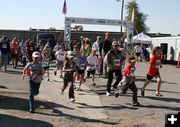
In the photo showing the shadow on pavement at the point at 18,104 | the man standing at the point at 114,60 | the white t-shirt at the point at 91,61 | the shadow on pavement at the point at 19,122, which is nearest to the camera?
the shadow on pavement at the point at 19,122

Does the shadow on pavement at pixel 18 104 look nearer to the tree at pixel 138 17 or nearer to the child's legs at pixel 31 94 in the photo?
the child's legs at pixel 31 94

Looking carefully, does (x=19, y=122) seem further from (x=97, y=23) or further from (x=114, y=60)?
(x=97, y=23)

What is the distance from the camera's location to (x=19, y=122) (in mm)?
9883

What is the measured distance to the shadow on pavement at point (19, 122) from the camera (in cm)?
967

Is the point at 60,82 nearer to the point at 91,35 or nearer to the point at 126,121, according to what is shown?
the point at 126,121

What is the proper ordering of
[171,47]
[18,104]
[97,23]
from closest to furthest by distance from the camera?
1. [18,104]
2. [97,23]
3. [171,47]

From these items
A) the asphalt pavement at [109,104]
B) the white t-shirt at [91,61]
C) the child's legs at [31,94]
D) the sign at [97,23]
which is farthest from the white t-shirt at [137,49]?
the child's legs at [31,94]

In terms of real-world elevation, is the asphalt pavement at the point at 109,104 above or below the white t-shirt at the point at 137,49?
below

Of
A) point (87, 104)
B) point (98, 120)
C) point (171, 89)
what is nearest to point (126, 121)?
point (98, 120)

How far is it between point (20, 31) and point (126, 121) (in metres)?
48.1

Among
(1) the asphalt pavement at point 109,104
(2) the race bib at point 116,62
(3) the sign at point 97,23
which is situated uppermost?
(3) the sign at point 97,23

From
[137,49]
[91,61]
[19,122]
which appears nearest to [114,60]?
[91,61]

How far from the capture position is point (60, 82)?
1791cm

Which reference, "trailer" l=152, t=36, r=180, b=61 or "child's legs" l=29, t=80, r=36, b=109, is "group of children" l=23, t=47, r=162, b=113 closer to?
"child's legs" l=29, t=80, r=36, b=109
